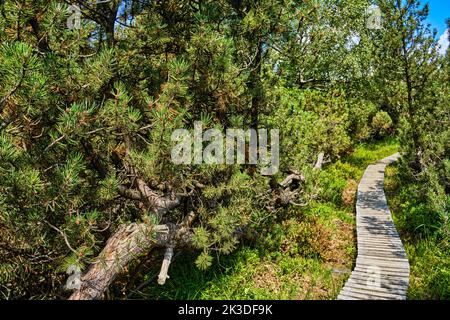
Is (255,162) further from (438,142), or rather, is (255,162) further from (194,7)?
(438,142)

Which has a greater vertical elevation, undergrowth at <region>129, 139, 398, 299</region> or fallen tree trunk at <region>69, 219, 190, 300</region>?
fallen tree trunk at <region>69, 219, 190, 300</region>

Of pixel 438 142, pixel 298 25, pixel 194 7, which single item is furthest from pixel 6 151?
pixel 438 142

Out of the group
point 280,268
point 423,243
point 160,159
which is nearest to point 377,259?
point 423,243

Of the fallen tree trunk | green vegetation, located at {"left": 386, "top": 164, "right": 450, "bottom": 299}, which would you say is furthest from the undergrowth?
green vegetation, located at {"left": 386, "top": 164, "right": 450, "bottom": 299}

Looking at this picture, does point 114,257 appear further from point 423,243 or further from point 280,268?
point 423,243

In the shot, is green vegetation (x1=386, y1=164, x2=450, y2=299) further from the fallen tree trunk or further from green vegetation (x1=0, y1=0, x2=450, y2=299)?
the fallen tree trunk

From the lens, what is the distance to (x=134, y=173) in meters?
4.98

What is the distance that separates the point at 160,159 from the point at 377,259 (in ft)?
17.6

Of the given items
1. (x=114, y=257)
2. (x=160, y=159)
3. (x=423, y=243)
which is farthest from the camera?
(x=423, y=243)

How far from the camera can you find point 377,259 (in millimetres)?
7055

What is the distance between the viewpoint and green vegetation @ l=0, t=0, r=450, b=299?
12.1ft

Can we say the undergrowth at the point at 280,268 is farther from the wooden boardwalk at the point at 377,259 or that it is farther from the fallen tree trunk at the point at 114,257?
the fallen tree trunk at the point at 114,257

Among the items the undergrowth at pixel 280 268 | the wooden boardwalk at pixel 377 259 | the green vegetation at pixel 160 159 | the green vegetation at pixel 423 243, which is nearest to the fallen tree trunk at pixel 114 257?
the green vegetation at pixel 160 159

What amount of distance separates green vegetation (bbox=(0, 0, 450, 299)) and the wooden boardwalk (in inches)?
14.4
